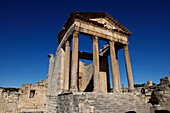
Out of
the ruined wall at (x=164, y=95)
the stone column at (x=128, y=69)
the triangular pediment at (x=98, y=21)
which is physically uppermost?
the triangular pediment at (x=98, y=21)

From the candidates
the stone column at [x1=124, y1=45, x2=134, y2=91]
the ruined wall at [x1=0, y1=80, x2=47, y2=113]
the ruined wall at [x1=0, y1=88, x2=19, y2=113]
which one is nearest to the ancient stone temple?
the stone column at [x1=124, y1=45, x2=134, y2=91]

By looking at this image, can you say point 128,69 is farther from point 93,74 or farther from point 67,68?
point 67,68

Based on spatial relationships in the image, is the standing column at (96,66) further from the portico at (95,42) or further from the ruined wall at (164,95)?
the ruined wall at (164,95)

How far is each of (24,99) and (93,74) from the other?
37.0 ft

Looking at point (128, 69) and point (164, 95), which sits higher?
point (128, 69)

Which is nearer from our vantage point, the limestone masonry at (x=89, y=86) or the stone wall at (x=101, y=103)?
the stone wall at (x=101, y=103)

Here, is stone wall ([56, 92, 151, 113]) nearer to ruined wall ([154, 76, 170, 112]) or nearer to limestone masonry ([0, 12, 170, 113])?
limestone masonry ([0, 12, 170, 113])

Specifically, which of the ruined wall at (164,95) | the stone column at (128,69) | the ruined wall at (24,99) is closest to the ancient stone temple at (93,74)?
the stone column at (128,69)

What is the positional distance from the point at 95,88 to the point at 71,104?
2.99 metres

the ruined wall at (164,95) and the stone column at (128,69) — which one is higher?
the stone column at (128,69)

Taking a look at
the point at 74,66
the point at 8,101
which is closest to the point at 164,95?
the point at 74,66

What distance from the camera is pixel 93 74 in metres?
10.5

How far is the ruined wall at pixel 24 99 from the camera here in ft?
45.8

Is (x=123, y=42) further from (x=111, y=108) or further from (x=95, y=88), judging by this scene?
(x=111, y=108)
